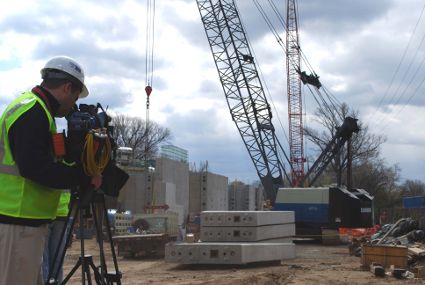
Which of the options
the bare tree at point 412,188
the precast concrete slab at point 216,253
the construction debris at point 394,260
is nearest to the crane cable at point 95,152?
the construction debris at point 394,260

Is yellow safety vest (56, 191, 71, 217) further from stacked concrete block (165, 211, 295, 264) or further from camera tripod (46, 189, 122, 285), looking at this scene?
stacked concrete block (165, 211, 295, 264)

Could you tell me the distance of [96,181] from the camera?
321 cm

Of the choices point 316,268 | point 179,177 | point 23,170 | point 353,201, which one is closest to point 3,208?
point 23,170

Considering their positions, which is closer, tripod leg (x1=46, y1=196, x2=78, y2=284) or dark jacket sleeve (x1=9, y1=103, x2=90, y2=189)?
dark jacket sleeve (x1=9, y1=103, x2=90, y2=189)

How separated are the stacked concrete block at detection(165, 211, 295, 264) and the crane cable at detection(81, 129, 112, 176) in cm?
831

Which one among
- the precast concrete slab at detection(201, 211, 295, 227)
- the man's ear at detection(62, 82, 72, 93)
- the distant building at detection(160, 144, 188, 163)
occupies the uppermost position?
the distant building at detection(160, 144, 188, 163)

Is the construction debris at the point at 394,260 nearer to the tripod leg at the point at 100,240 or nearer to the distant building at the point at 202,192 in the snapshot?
the tripod leg at the point at 100,240

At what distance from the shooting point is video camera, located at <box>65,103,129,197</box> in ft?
10.3

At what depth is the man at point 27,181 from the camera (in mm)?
2916

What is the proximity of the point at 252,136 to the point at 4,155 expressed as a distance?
3670 centimetres

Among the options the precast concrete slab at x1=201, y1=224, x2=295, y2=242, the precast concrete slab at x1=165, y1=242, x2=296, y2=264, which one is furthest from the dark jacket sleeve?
the precast concrete slab at x1=201, y1=224, x2=295, y2=242

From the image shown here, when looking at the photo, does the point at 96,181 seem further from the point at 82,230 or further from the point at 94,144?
the point at 82,230

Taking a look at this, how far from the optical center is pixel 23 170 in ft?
9.53

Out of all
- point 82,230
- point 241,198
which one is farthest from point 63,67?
point 241,198
